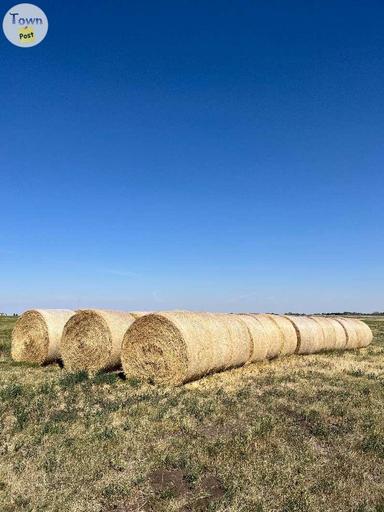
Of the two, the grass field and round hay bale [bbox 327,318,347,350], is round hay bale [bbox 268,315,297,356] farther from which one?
the grass field

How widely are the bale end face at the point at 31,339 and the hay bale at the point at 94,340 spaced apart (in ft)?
4.06

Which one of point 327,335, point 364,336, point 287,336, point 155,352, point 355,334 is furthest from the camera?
point 364,336

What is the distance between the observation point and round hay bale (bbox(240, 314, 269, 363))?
16.1 m

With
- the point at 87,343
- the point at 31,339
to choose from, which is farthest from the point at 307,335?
the point at 31,339

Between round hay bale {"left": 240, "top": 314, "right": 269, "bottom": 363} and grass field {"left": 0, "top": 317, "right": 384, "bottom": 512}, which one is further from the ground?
round hay bale {"left": 240, "top": 314, "right": 269, "bottom": 363}

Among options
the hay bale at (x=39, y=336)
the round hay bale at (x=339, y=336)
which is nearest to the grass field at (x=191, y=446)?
the hay bale at (x=39, y=336)

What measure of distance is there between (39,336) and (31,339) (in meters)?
0.39

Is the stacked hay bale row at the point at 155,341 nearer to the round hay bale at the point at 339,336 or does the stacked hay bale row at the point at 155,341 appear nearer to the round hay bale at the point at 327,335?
the round hay bale at the point at 327,335

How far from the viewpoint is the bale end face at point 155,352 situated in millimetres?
12742

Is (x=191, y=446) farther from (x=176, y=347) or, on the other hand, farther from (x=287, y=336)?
(x=287, y=336)

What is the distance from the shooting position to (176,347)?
1284 centimetres

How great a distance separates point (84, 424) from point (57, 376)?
5.65 m

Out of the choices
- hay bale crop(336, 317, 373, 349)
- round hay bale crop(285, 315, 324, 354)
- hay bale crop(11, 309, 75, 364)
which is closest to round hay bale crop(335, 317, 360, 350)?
hay bale crop(336, 317, 373, 349)

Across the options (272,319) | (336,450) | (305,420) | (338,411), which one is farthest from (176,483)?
(272,319)
